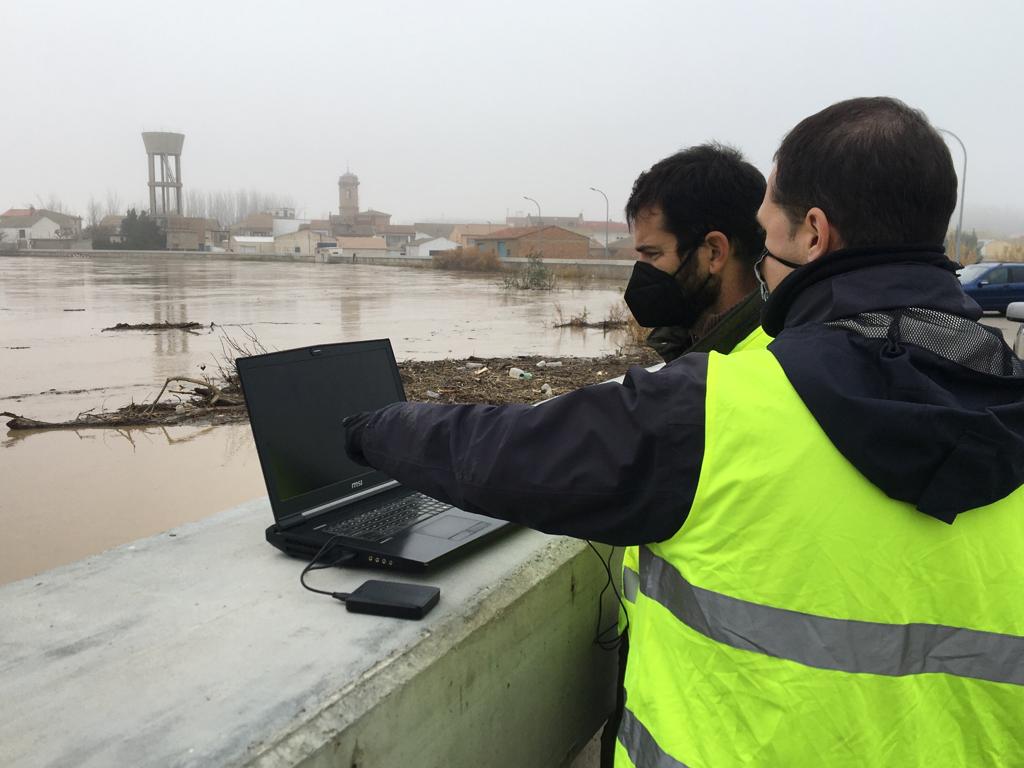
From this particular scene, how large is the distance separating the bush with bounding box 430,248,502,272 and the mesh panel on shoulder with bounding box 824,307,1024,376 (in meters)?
52.9

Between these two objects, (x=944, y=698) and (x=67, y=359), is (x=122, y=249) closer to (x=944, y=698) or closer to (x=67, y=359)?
(x=67, y=359)

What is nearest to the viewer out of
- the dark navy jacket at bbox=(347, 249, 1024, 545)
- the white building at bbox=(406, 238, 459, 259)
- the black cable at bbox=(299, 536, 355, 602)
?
the dark navy jacket at bbox=(347, 249, 1024, 545)

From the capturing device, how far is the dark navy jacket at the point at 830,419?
1.10 meters

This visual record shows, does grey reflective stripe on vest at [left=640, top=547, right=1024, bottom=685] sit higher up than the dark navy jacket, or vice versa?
the dark navy jacket

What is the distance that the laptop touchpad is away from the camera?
6.57 feet

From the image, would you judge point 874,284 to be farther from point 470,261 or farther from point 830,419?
point 470,261

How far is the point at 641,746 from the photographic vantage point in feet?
4.58

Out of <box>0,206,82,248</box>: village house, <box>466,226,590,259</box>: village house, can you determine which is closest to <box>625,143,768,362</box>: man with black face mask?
<box>466,226,590,259</box>: village house

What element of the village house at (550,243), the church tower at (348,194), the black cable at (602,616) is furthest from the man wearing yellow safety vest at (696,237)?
the church tower at (348,194)

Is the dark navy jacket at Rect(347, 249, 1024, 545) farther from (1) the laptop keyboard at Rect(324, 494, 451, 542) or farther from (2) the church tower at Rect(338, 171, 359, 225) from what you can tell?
(2) the church tower at Rect(338, 171, 359, 225)

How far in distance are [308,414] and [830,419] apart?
1.42 m

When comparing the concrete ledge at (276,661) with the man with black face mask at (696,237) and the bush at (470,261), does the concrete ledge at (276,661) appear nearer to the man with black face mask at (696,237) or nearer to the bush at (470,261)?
the man with black face mask at (696,237)

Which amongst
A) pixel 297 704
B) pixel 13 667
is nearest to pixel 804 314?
pixel 297 704

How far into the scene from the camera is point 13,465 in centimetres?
631
